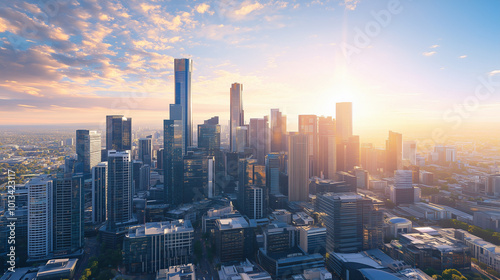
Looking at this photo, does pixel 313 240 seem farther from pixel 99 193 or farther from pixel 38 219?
pixel 99 193

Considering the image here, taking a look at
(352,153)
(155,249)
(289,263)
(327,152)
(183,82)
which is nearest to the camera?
(289,263)

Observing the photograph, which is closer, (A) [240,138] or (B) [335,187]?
(B) [335,187]

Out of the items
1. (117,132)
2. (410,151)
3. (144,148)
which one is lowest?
(410,151)

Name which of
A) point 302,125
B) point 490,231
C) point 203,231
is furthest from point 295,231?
point 302,125

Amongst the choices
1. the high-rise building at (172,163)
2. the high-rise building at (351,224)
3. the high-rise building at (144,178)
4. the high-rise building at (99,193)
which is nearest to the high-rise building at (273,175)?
the high-rise building at (172,163)

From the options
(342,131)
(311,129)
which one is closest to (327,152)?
(311,129)

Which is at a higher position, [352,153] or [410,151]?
[410,151]

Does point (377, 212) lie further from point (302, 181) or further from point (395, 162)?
point (395, 162)

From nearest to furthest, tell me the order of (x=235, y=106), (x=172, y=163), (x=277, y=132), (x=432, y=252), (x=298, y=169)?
(x=432, y=252)
(x=172, y=163)
(x=298, y=169)
(x=277, y=132)
(x=235, y=106)
